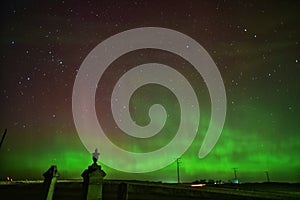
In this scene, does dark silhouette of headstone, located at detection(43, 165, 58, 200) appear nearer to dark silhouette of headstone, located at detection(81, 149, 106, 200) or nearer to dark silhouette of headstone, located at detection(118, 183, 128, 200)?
dark silhouette of headstone, located at detection(81, 149, 106, 200)

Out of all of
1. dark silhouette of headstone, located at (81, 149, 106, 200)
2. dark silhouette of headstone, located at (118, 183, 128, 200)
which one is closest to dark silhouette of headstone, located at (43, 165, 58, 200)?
dark silhouette of headstone, located at (81, 149, 106, 200)

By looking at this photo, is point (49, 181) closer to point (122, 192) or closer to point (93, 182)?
point (93, 182)

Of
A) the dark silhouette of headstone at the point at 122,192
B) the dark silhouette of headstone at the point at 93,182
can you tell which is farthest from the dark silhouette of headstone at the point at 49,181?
the dark silhouette of headstone at the point at 122,192

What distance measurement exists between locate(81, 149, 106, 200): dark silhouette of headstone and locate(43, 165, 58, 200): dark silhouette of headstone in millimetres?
1209

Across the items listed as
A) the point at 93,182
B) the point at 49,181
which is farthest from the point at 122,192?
the point at 49,181

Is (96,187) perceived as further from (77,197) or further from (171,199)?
(171,199)

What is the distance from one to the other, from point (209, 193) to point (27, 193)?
1638 cm

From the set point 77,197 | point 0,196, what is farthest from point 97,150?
point 0,196

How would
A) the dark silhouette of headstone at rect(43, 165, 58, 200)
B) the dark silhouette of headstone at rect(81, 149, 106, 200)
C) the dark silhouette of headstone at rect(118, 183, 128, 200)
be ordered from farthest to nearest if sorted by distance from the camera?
the dark silhouette of headstone at rect(43, 165, 58, 200)
the dark silhouette of headstone at rect(118, 183, 128, 200)
the dark silhouette of headstone at rect(81, 149, 106, 200)

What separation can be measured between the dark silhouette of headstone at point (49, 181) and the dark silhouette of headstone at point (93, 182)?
1.21 m

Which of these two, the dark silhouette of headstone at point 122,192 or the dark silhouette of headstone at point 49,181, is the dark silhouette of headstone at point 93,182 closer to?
the dark silhouette of headstone at point 122,192

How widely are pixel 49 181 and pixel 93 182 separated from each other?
1.47 m

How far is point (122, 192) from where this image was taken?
7176mm

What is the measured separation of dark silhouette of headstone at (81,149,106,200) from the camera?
6.89 meters
